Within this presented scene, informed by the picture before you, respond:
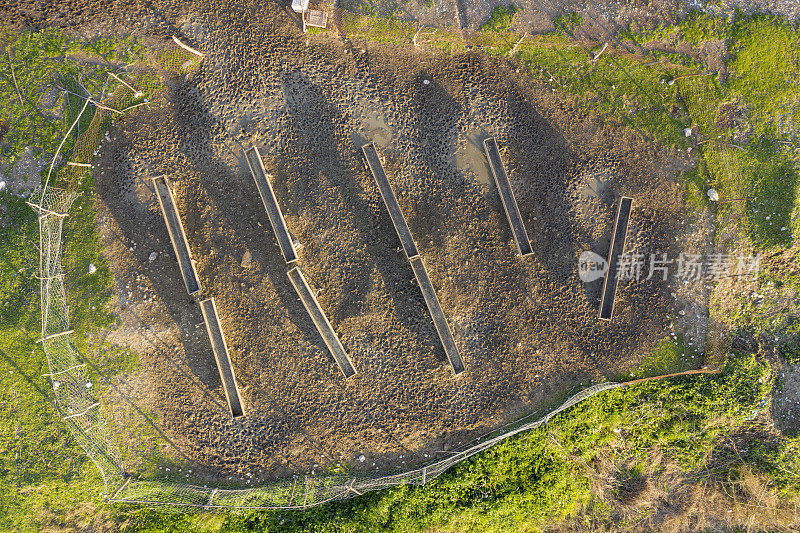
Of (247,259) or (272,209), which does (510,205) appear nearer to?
(272,209)

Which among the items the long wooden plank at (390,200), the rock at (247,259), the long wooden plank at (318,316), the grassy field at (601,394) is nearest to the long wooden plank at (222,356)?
the rock at (247,259)

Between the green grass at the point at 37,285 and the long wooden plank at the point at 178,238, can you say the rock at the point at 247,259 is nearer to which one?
the long wooden plank at the point at 178,238

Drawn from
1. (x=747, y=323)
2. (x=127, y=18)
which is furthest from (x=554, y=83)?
(x=127, y=18)

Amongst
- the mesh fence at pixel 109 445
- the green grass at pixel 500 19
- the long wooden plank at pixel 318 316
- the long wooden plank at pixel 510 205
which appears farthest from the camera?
the green grass at pixel 500 19

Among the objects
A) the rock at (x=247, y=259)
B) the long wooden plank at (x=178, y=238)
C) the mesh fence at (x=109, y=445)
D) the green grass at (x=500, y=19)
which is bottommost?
the mesh fence at (x=109, y=445)

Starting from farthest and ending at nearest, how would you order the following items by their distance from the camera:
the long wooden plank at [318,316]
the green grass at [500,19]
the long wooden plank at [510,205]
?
the green grass at [500,19]
the long wooden plank at [510,205]
the long wooden plank at [318,316]

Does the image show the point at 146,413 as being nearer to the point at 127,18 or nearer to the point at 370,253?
the point at 370,253
